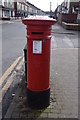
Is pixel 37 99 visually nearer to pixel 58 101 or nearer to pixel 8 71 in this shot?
pixel 58 101

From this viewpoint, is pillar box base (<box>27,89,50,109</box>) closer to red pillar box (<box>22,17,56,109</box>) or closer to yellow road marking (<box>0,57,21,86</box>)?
red pillar box (<box>22,17,56,109</box>)

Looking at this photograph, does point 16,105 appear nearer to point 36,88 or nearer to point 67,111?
point 36,88

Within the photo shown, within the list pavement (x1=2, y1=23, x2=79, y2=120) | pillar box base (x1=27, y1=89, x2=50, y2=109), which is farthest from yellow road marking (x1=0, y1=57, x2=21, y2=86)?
pillar box base (x1=27, y1=89, x2=50, y2=109)

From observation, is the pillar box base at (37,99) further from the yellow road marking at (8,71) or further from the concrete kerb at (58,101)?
the yellow road marking at (8,71)

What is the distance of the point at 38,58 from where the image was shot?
11.4 ft

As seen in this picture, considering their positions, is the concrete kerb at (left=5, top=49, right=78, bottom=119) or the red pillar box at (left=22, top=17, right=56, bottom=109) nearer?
the red pillar box at (left=22, top=17, right=56, bottom=109)

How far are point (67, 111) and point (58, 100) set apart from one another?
43cm

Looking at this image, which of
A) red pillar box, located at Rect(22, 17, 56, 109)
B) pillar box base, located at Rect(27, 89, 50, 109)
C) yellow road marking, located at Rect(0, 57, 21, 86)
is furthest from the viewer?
yellow road marking, located at Rect(0, 57, 21, 86)

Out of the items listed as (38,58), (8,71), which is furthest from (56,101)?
(8,71)

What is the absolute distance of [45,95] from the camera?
370 centimetres

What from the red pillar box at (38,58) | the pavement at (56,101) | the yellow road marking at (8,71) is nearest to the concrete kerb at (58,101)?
the pavement at (56,101)

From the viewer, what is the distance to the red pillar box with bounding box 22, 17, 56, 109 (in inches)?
131

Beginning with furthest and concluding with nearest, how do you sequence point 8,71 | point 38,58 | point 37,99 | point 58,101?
point 8,71 < point 58,101 < point 37,99 < point 38,58

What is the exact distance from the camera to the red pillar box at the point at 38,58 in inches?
131
